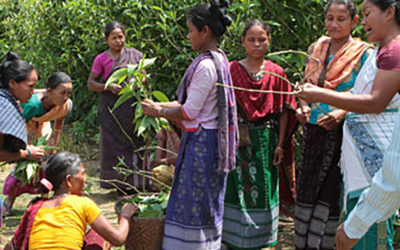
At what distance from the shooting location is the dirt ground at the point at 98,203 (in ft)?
→ 14.9

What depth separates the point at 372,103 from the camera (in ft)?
8.11

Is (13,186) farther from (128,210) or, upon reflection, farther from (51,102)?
(128,210)

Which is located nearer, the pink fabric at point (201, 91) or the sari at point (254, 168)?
the pink fabric at point (201, 91)

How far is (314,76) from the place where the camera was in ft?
12.2

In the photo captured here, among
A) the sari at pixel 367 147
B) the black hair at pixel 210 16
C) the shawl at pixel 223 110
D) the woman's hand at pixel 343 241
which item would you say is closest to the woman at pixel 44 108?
the shawl at pixel 223 110

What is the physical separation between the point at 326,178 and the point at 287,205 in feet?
2.60

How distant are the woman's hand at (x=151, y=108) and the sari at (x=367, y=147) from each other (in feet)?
4.00

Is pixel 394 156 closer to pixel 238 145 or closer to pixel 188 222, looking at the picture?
pixel 188 222

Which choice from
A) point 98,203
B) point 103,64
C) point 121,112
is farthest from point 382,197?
point 103,64

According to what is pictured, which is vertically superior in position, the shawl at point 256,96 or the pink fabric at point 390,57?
the pink fabric at point 390,57

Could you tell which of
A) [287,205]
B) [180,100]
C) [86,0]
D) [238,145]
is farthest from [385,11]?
[86,0]

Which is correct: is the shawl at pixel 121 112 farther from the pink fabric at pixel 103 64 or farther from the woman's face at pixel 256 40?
the woman's face at pixel 256 40

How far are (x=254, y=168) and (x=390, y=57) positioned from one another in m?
1.79

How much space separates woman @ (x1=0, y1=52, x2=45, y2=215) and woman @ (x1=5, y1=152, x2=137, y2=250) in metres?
0.62
